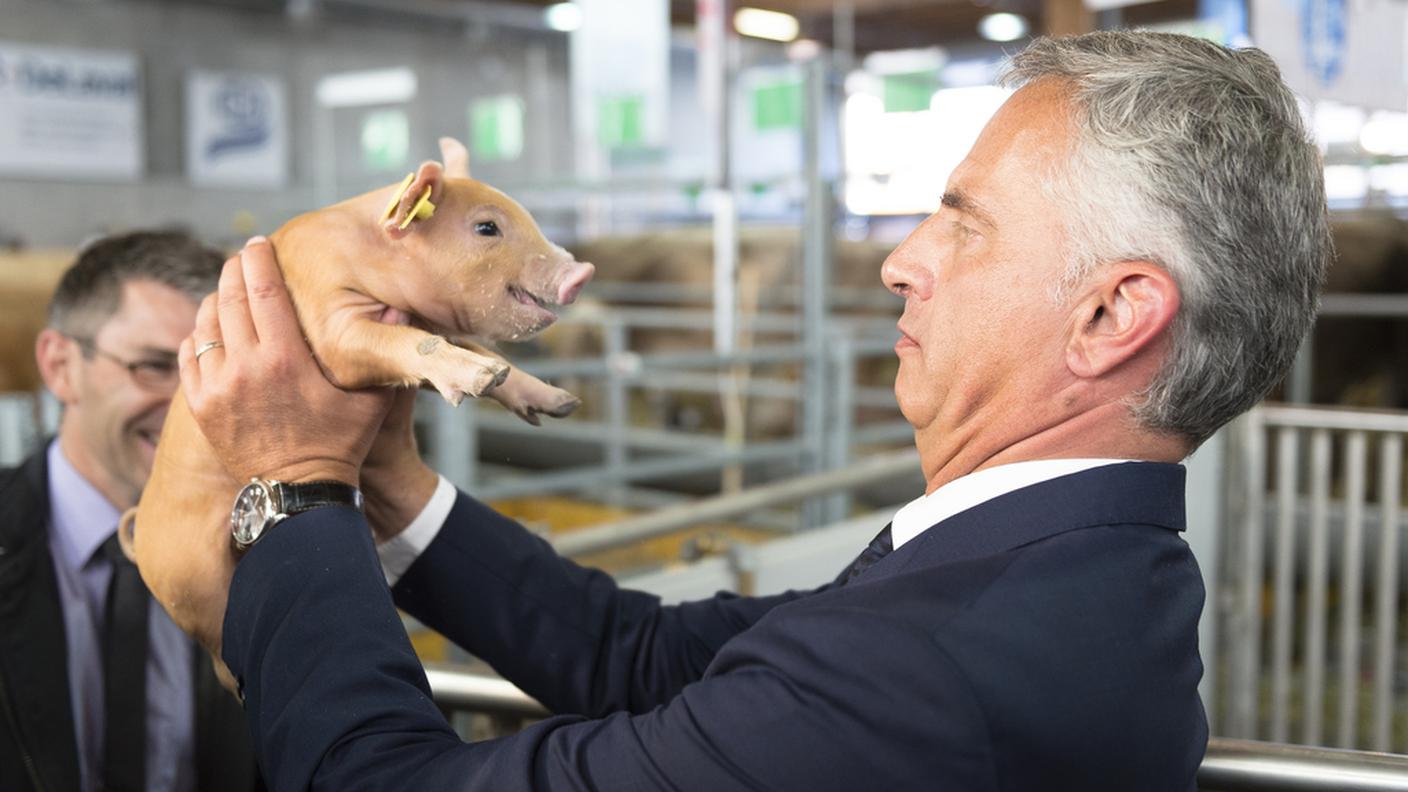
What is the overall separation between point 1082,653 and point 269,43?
11421 millimetres

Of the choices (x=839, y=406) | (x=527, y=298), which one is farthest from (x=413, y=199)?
(x=839, y=406)

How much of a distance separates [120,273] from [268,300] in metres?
0.76

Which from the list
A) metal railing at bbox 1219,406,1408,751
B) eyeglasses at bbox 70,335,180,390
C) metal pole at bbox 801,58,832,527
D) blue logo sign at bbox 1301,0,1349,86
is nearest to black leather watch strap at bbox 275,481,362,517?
eyeglasses at bbox 70,335,180,390

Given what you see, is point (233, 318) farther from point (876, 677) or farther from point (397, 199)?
point (876, 677)

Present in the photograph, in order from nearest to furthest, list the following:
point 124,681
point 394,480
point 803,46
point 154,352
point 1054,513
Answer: point 1054,513 → point 394,480 → point 124,681 → point 154,352 → point 803,46

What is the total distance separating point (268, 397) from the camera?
2.93ft

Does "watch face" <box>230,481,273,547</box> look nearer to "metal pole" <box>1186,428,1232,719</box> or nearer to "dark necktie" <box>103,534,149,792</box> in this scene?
"dark necktie" <box>103,534,149,792</box>

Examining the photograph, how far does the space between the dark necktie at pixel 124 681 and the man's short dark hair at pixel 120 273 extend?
337 mm

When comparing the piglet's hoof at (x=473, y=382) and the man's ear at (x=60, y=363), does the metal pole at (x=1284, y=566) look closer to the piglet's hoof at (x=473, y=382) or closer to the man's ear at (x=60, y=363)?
the man's ear at (x=60, y=363)

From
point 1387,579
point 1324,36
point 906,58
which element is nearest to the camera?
point 1387,579

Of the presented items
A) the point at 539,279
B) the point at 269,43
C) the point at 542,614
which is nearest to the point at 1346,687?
the point at 542,614

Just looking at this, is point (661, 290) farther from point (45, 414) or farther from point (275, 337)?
point (275, 337)

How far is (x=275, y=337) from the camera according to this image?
904mm

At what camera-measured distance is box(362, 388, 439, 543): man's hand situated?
107 centimetres
